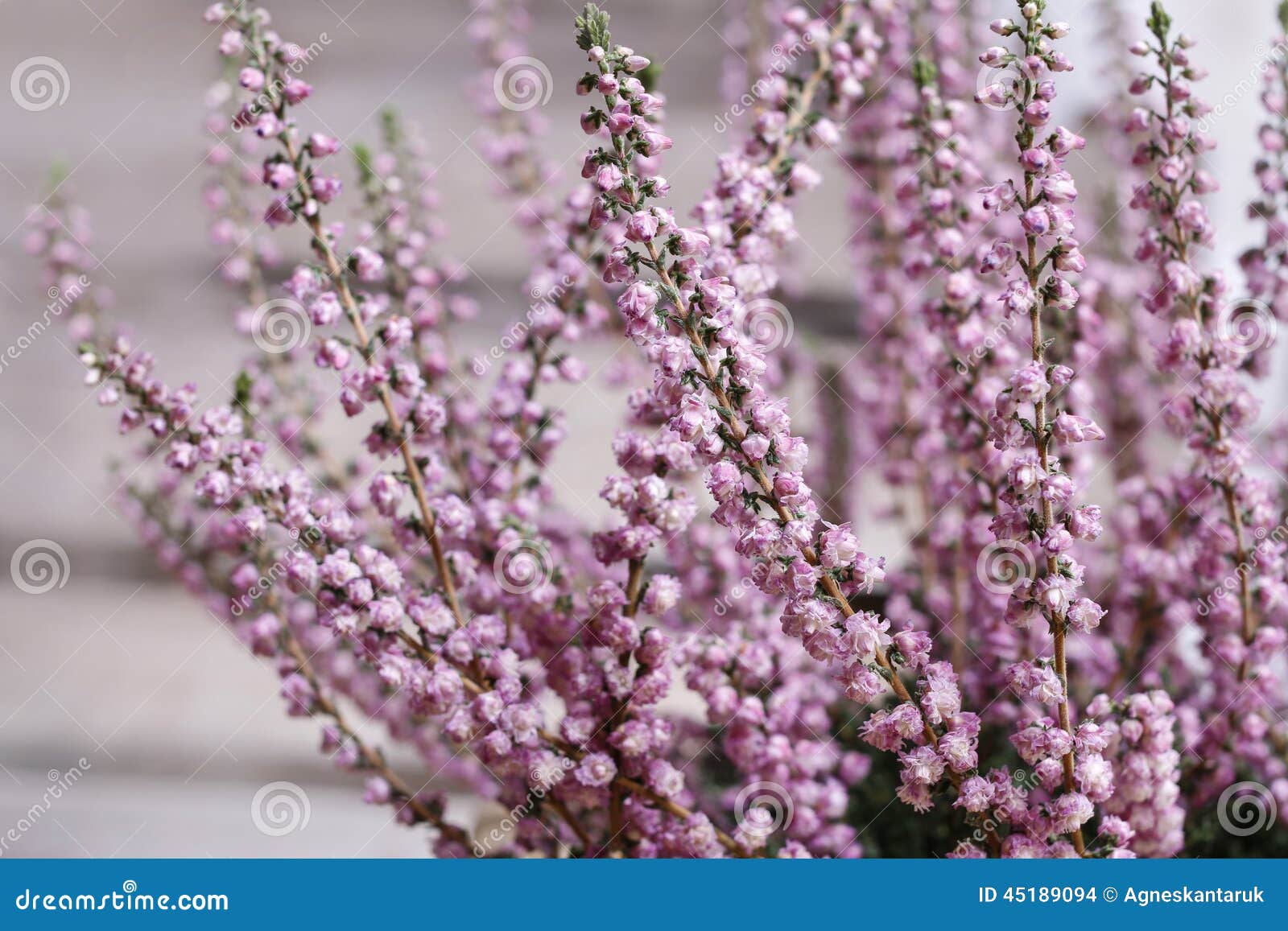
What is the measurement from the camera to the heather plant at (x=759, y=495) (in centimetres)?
45

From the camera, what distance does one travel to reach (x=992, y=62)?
457 mm

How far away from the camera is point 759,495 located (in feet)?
1.46

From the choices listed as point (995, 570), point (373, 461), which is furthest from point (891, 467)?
point (373, 461)

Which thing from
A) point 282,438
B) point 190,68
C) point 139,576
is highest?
point 190,68

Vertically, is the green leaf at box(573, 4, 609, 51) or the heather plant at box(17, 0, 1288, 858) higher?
the green leaf at box(573, 4, 609, 51)

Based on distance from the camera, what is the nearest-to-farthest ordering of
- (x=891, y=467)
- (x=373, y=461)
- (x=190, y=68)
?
(x=891, y=467) → (x=373, y=461) → (x=190, y=68)

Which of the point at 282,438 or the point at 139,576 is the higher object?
the point at 282,438

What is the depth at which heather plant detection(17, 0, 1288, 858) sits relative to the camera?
1.48 feet

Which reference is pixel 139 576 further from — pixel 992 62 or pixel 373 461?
pixel 992 62

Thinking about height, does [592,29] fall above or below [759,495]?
above

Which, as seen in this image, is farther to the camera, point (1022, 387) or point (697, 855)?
point (697, 855)

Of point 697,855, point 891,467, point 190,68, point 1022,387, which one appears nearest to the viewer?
point 1022,387

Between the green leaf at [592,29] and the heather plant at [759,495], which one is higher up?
the green leaf at [592,29]

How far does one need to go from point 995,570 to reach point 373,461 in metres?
0.70
